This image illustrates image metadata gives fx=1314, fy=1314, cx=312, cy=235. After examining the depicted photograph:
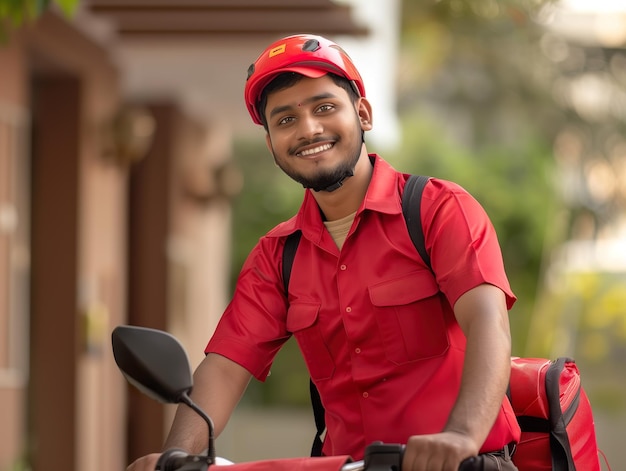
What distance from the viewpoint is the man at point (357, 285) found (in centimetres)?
317

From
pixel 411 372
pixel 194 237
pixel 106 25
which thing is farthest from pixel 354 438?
pixel 194 237

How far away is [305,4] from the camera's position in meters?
8.48

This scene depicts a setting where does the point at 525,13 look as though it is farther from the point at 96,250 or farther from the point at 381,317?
the point at 381,317

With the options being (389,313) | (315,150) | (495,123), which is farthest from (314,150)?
(495,123)

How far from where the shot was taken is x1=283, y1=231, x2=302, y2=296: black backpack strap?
346 centimetres

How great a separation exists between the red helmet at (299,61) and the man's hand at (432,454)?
101 cm

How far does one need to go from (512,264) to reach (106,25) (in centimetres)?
1432

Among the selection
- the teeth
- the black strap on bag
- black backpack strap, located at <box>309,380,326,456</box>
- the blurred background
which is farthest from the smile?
the blurred background

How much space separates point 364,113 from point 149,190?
972 cm

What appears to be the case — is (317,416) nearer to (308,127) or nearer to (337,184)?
(337,184)

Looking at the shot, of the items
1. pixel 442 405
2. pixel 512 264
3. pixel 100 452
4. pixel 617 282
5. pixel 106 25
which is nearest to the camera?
pixel 442 405

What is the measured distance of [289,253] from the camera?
347cm

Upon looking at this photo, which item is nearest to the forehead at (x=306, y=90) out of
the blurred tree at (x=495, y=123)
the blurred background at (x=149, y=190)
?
the blurred background at (x=149, y=190)

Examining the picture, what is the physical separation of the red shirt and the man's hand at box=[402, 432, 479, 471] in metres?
0.51
